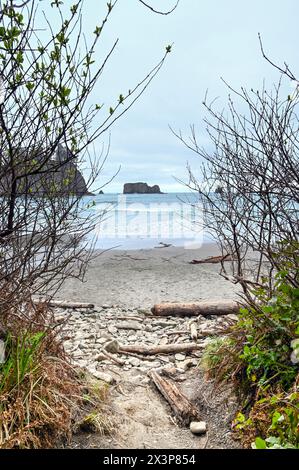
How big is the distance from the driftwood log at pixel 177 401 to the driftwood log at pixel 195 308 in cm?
266

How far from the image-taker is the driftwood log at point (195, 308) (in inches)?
272

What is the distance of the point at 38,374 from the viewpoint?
3.16 m

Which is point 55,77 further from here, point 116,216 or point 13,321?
point 116,216

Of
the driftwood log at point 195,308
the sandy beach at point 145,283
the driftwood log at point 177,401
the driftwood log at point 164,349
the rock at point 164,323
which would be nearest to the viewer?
the driftwood log at point 177,401

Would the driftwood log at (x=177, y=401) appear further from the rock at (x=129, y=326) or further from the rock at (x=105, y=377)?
the rock at (x=129, y=326)

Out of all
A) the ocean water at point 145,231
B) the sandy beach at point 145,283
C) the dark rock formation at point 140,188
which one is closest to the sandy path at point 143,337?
the sandy beach at point 145,283

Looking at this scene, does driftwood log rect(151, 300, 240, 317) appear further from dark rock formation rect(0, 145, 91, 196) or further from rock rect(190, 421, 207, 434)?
rock rect(190, 421, 207, 434)

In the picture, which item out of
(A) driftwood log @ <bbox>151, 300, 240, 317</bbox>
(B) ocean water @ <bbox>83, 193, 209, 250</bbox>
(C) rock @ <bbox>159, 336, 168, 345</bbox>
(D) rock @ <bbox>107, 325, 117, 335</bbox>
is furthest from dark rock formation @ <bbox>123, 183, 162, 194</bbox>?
(C) rock @ <bbox>159, 336, 168, 345</bbox>

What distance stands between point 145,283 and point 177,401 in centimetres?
551

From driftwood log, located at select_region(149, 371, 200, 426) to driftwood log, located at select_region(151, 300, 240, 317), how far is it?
8.73ft

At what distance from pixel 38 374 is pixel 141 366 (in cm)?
199

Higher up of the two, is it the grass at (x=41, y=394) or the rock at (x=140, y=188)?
the rock at (x=140, y=188)

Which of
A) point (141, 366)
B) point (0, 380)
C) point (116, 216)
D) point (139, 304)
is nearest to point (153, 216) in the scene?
point (116, 216)
